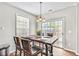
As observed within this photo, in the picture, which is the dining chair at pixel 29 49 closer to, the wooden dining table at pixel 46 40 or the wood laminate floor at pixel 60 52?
the wooden dining table at pixel 46 40

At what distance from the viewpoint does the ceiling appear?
6.10ft

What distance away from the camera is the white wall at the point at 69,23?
1896 millimetres

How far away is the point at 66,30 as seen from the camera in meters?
1.93

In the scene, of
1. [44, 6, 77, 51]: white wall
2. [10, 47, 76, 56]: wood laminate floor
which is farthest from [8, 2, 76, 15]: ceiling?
[10, 47, 76, 56]: wood laminate floor

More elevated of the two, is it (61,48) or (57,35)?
(57,35)

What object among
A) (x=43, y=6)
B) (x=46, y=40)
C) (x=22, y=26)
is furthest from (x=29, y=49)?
(x=43, y=6)

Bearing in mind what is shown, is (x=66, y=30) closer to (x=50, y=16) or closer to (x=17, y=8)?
(x=50, y=16)

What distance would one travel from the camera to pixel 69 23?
1.93 meters

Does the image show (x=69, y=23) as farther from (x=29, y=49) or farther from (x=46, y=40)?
(x=29, y=49)

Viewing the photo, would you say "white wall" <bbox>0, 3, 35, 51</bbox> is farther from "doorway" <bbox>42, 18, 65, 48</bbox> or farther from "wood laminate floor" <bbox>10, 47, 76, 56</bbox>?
"doorway" <bbox>42, 18, 65, 48</bbox>

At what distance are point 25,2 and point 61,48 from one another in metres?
1.16

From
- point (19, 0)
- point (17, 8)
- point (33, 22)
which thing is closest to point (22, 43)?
point (33, 22)

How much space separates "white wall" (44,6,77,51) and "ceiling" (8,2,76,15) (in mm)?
88

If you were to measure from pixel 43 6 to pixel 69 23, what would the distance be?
2.04ft
